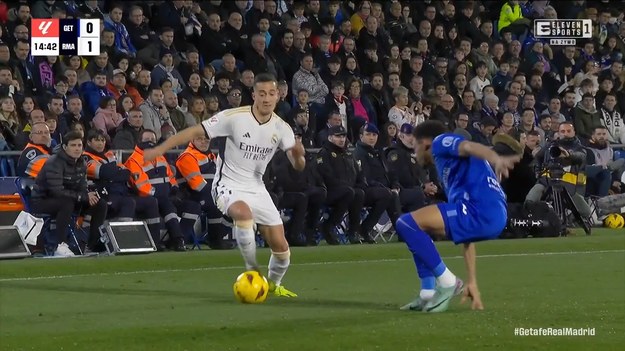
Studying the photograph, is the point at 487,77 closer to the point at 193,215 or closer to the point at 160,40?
the point at 160,40

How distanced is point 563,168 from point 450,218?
38.5 ft

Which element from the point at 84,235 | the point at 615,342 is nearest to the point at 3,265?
the point at 84,235

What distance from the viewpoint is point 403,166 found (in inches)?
918

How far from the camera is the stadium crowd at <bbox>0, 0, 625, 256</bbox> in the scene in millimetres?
20328

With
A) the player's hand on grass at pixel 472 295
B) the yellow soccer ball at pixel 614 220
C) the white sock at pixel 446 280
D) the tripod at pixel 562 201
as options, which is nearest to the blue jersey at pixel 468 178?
the white sock at pixel 446 280

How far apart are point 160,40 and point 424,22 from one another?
6.97 m

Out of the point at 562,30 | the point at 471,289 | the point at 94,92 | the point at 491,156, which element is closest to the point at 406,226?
the point at 471,289

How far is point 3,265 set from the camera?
1772 centimetres

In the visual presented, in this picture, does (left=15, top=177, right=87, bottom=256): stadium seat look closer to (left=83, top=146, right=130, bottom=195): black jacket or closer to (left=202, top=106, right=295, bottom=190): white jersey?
(left=83, top=146, right=130, bottom=195): black jacket

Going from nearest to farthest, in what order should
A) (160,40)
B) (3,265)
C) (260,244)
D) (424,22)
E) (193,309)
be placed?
1. (193,309)
2. (3,265)
3. (260,244)
4. (160,40)
5. (424,22)

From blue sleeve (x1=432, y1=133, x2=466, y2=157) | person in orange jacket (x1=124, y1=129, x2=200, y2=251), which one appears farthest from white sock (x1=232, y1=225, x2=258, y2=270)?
person in orange jacket (x1=124, y1=129, x2=200, y2=251)

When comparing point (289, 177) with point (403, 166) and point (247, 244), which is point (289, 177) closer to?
point (403, 166)

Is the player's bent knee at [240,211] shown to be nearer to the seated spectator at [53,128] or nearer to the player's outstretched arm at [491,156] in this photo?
the player's outstretched arm at [491,156]

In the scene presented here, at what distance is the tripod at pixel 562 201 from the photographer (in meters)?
23.6
